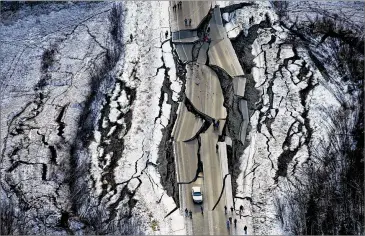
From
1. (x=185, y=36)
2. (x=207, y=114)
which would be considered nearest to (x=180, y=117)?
(x=207, y=114)

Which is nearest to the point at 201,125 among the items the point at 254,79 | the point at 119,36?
the point at 254,79

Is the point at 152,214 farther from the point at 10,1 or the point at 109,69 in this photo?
the point at 10,1

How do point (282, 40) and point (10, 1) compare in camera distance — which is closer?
point (282, 40)

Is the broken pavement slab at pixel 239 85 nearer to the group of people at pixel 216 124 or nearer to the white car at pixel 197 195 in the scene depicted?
the group of people at pixel 216 124

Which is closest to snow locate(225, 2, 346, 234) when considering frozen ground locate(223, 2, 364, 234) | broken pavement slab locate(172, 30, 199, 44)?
frozen ground locate(223, 2, 364, 234)

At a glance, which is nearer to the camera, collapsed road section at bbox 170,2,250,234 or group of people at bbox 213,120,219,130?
collapsed road section at bbox 170,2,250,234

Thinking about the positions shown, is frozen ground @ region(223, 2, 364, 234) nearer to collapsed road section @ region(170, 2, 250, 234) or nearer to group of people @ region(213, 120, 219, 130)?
collapsed road section @ region(170, 2, 250, 234)

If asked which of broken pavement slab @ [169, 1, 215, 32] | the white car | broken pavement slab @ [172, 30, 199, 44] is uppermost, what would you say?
broken pavement slab @ [169, 1, 215, 32]

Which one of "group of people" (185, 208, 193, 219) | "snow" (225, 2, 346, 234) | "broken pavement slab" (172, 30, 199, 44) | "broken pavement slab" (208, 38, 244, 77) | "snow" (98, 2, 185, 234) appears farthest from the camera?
"broken pavement slab" (172, 30, 199, 44)

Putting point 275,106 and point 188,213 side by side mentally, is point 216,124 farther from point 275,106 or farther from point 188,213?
point 188,213
